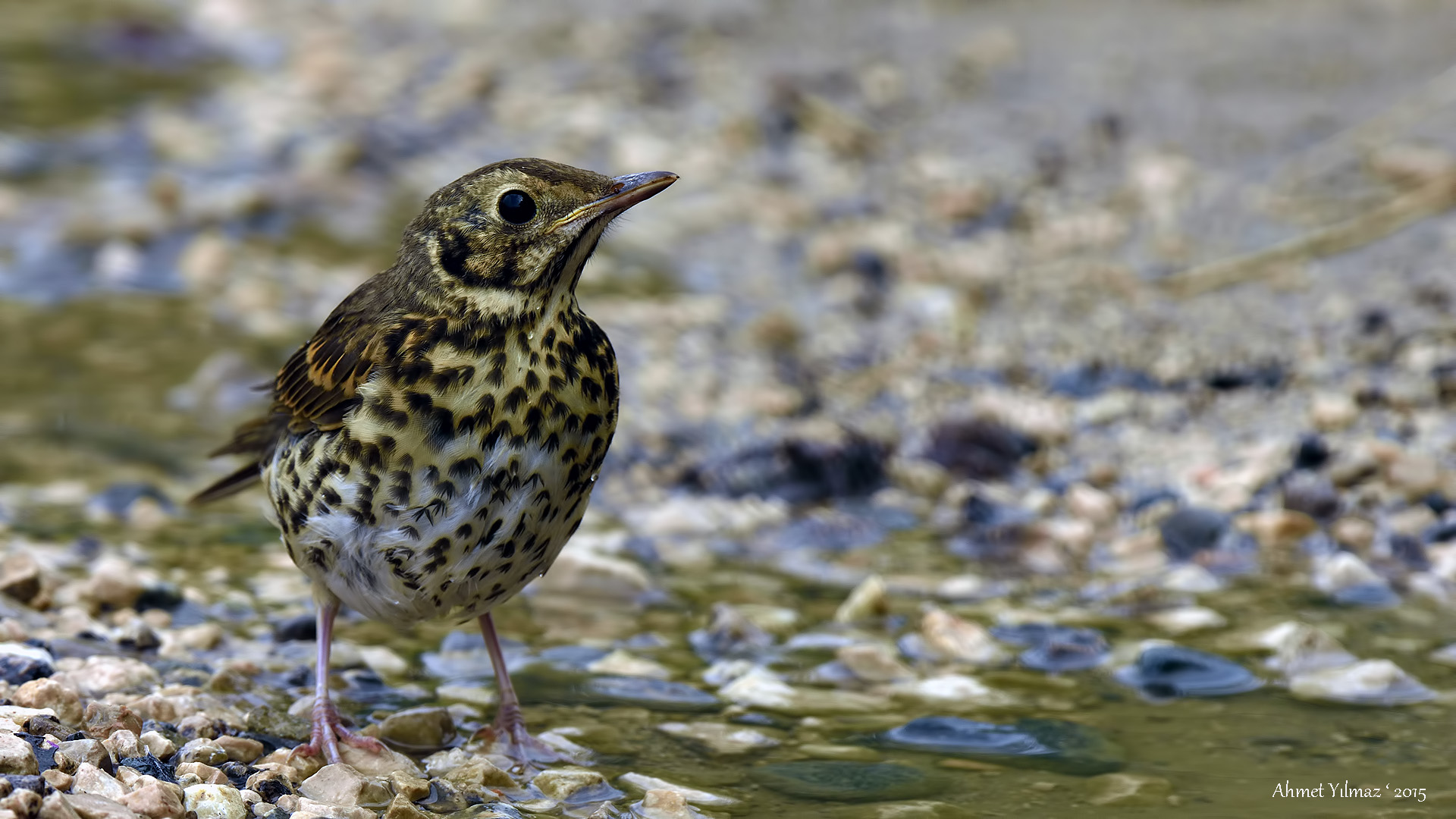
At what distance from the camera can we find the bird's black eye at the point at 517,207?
16.3 ft

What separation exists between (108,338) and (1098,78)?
700cm

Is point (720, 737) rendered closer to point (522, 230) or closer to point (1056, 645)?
point (1056, 645)

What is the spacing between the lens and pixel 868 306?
10.1 m

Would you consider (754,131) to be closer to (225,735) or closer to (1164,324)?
(1164,324)

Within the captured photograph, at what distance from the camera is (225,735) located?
15.8 ft

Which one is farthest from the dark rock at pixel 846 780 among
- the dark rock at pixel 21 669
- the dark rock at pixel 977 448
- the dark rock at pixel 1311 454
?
the dark rock at pixel 1311 454

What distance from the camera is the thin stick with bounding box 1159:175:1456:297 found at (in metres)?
9.74

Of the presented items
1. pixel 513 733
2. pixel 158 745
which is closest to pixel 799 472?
pixel 513 733

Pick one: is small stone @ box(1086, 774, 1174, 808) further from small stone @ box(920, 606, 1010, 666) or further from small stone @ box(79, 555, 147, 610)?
small stone @ box(79, 555, 147, 610)

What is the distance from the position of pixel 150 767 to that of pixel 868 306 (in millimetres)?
6245

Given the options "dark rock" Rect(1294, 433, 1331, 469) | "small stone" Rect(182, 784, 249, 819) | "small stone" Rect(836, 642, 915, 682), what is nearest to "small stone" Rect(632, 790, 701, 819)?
"small stone" Rect(182, 784, 249, 819)

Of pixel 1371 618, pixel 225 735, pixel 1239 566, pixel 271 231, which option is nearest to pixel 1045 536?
pixel 1239 566

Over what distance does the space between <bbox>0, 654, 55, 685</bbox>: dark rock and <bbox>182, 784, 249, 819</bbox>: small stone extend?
2.89 ft

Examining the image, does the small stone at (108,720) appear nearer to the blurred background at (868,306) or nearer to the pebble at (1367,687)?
the blurred background at (868,306)
